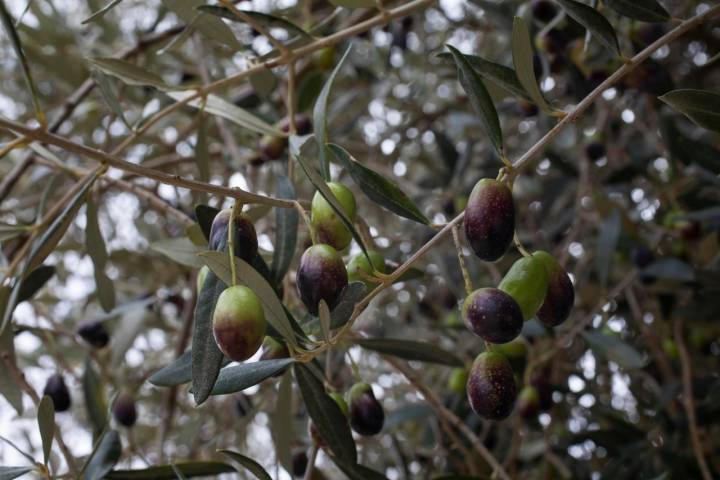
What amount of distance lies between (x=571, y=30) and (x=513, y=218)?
0.76 metres

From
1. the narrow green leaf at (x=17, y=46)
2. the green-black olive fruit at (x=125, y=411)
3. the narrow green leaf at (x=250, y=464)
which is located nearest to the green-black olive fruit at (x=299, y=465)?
the green-black olive fruit at (x=125, y=411)

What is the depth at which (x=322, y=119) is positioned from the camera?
96cm

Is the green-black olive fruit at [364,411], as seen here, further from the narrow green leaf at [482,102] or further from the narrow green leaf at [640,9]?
the narrow green leaf at [640,9]

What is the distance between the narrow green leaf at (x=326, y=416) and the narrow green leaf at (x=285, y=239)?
13 cm

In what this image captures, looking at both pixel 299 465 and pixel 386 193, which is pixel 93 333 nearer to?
pixel 299 465

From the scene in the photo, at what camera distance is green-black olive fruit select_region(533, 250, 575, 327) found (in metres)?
0.83

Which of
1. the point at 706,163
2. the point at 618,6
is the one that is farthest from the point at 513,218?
the point at 706,163

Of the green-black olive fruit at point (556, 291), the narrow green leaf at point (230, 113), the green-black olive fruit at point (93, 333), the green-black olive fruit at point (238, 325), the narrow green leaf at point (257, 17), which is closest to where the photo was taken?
the green-black olive fruit at point (238, 325)

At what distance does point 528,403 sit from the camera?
→ 5.09 ft

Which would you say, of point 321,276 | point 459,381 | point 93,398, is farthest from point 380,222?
point 321,276

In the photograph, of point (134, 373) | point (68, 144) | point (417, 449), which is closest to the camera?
point (68, 144)

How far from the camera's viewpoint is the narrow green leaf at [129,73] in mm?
1107

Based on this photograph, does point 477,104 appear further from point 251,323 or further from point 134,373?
point 134,373

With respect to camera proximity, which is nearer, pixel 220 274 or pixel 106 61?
pixel 220 274
